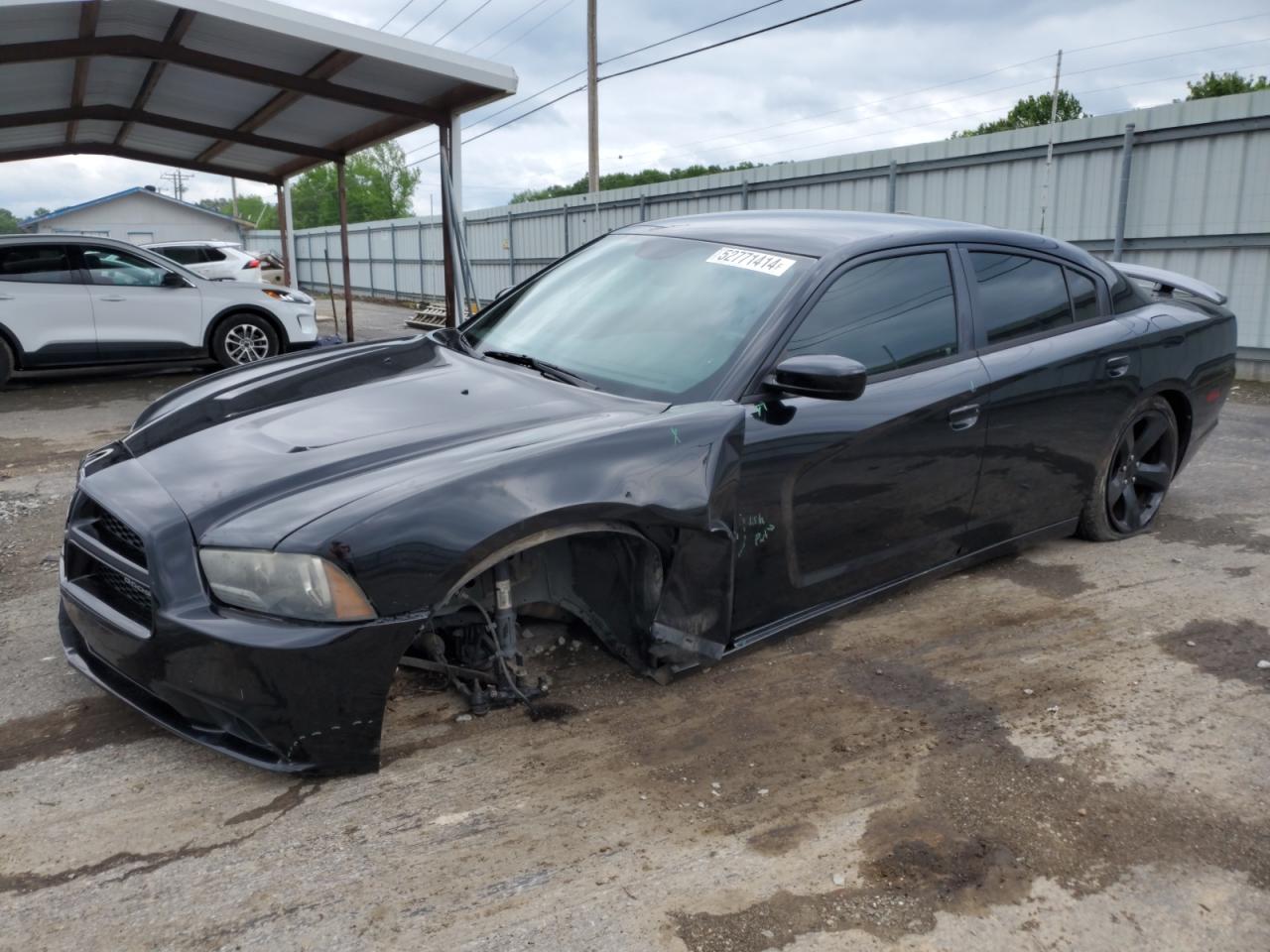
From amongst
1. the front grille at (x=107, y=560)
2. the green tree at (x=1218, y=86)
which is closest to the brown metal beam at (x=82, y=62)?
the front grille at (x=107, y=560)

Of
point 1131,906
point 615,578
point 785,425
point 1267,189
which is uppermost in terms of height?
point 1267,189

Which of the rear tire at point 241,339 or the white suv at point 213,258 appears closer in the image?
the rear tire at point 241,339

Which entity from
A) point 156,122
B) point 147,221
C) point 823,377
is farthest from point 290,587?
point 147,221

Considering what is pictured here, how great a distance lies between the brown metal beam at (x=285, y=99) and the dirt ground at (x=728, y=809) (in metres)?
7.55

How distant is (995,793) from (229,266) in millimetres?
17260

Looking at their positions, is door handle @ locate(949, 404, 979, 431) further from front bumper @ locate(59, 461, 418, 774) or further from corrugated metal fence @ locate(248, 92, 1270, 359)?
corrugated metal fence @ locate(248, 92, 1270, 359)

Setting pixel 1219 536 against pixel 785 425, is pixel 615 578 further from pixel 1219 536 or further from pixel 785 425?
pixel 1219 536

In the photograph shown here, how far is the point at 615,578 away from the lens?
2.97 m

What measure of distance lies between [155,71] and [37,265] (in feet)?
10.1

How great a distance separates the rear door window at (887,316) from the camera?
3369 mm

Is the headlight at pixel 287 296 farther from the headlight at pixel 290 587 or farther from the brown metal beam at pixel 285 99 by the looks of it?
the headlight at pixel 290 587

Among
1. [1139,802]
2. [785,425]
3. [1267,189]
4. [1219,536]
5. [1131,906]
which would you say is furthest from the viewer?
[1267,189]

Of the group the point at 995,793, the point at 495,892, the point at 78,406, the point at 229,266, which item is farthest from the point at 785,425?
the point at 229,266

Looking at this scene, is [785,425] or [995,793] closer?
[995,793]
